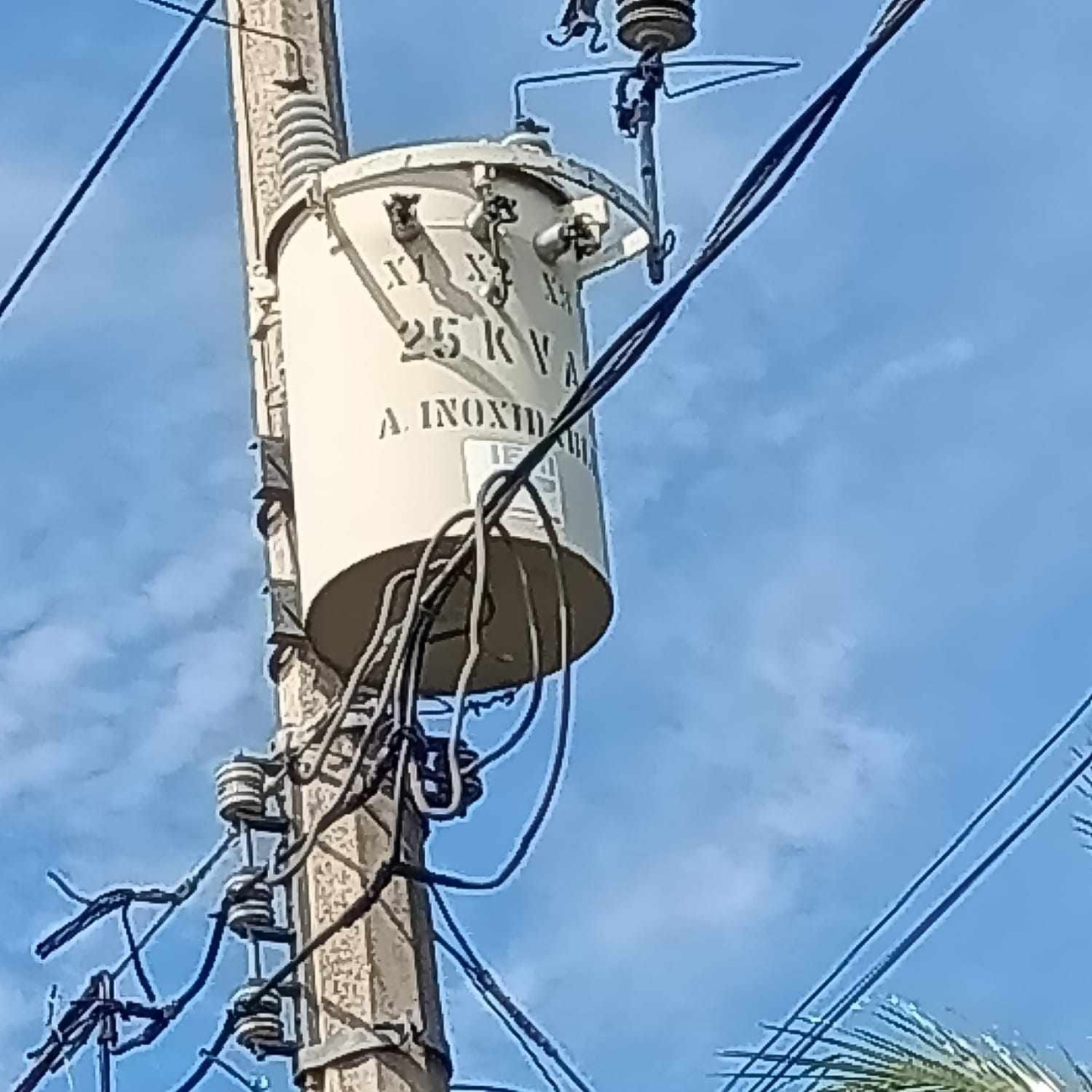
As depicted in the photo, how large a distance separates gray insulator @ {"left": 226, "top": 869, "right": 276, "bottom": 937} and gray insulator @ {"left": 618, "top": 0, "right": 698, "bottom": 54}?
1843 mm

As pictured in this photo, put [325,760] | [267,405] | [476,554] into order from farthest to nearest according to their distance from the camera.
Answer: [267,405], [325,760], [476,554]

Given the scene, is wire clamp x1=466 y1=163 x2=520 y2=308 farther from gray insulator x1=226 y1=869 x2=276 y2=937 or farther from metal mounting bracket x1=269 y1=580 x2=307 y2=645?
gray insulator x1=226 y1=869 x2=276 y2=937

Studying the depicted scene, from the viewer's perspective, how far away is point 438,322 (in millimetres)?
6539

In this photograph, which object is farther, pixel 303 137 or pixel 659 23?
pixel 303 137

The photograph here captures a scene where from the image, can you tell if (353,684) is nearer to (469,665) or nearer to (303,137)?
(469,665)

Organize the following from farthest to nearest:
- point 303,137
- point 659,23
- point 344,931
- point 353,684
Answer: point 303,137, point 353,684, point 344,931, point 659,23

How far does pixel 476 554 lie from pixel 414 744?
49cm

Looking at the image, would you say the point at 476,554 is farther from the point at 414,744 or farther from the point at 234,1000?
the point at 234,1000

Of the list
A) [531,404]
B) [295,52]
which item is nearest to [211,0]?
[295,52]

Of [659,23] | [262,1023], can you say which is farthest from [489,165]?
[262,1023]

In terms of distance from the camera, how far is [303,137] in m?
7.20

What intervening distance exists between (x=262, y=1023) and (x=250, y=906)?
26 cm

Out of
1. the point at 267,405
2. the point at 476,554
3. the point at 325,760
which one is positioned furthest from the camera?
the point at 267,405

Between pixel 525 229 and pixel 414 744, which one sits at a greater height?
pixel 525 229
